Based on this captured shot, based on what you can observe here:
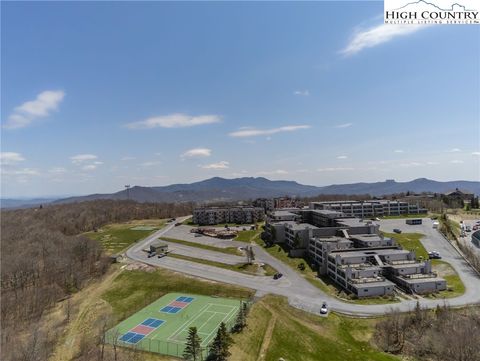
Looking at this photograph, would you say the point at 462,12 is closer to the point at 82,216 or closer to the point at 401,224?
the point at 401,224

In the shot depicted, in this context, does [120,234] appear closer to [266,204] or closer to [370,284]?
[266,204]

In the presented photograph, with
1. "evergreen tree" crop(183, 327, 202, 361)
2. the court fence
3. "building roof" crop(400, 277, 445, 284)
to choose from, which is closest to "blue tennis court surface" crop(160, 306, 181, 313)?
the court fence

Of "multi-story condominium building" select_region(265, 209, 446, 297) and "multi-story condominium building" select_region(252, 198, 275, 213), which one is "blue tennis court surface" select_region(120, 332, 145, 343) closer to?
"multi-story condominium building" select_region(265, 209, 446, 297)

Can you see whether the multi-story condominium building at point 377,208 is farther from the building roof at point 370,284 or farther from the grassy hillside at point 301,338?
the grassy hillside at point 301,338

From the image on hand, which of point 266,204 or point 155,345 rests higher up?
point 266,204

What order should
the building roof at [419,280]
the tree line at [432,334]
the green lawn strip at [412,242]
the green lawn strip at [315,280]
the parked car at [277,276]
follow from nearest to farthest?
the tree line at [432,334]
the green lawn strip at [315,280]
the building roof at [419,280]
the parked car at [277,276]
the green lawn strip at [412,242]

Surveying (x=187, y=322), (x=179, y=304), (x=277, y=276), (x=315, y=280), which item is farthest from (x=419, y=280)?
(x=179, y=304)

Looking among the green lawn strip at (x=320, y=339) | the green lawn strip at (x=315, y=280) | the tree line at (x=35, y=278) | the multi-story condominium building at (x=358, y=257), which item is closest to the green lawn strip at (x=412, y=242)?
the multi-story condominium building at (x=358, y=257)
